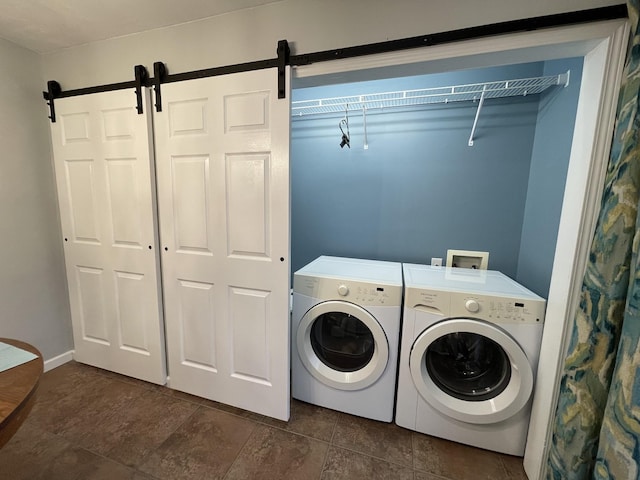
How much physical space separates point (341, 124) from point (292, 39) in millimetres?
923

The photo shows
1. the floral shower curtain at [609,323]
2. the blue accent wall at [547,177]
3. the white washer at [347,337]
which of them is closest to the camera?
the floral shower curtain at [609,323]

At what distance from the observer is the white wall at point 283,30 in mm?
1116

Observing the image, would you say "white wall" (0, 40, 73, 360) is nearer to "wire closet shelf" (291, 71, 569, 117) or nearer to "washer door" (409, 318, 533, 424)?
"wire closet shelf" (291, 71, 569, 117)

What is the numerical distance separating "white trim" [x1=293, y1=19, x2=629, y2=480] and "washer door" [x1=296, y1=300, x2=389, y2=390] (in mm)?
760

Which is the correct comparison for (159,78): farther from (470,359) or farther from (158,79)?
(470,359)

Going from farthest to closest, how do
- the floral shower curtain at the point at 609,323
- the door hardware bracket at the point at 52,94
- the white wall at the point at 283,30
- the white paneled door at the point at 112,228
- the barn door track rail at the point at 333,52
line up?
the door hardware bracket at the point at 52,94, the white paneled door at the point at 112,228, the white wall at the point at 283,30, the barn door track rail at the point at 333,52, the floral shower curtain at the point at 609,323

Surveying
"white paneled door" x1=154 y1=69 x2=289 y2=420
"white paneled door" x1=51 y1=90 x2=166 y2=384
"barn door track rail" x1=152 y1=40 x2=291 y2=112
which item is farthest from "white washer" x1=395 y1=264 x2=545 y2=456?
"white paneled door" x1=51 y1=90 x2=166 y2=384

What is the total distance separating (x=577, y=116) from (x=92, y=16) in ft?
8.39

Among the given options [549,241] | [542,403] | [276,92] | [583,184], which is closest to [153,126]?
[276,92]

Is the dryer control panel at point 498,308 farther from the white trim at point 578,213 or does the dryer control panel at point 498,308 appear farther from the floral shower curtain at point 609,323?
the floral shower curtain at point 609,323

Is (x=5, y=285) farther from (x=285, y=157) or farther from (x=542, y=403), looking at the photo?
(x=542, y=403)

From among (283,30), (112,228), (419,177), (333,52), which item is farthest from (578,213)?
(112,228)

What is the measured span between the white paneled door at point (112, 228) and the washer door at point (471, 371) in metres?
1.75

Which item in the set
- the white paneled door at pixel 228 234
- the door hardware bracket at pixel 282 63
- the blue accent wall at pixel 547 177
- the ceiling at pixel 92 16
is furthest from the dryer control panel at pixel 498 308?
the ceiling at pixel 92 16
